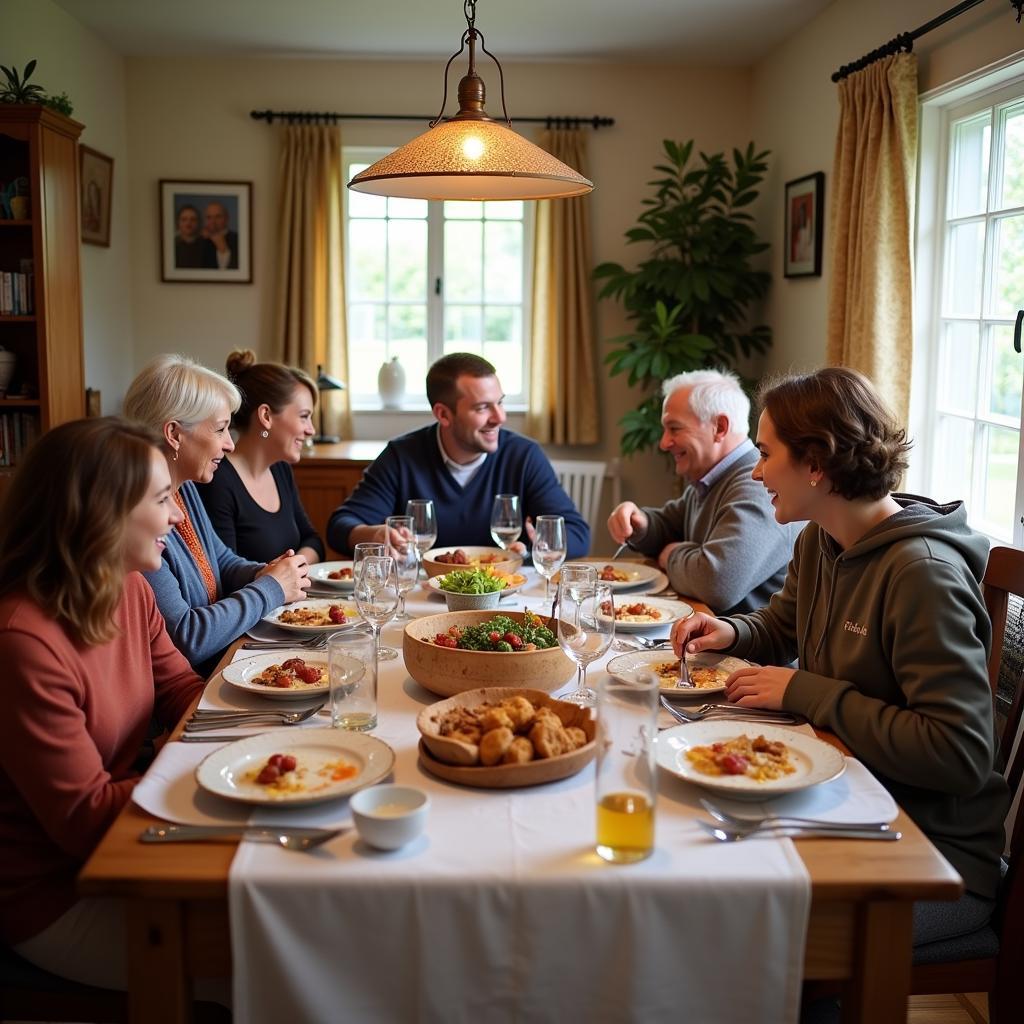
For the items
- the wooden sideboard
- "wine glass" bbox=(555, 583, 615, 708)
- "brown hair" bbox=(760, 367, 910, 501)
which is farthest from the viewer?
the wooden sideboard

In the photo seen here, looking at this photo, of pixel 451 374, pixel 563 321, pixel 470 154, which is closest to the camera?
pixel 470 154

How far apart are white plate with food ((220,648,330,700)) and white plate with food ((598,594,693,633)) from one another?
642 millimetres

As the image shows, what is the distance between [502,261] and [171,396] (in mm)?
3716

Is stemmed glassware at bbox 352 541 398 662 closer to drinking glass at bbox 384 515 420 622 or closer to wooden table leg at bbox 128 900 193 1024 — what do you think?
drinking glass at bbox 384 515 420 622

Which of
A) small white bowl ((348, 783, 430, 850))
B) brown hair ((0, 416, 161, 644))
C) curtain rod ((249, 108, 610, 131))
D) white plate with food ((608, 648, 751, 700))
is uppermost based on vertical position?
curtain rod ((249, 108, 610, 131))

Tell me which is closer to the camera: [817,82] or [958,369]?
[958,369]

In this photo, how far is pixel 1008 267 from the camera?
3.49m

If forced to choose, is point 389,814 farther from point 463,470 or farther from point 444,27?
point 444,27

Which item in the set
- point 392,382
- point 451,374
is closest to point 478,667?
point 451,374

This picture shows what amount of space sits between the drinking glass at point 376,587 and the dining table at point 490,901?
69 cm

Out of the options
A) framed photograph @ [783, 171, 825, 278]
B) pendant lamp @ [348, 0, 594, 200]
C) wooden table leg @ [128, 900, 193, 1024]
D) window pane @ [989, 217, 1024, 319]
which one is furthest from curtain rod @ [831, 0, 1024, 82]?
wooden table leg @ [128, 900, 193, 1024]

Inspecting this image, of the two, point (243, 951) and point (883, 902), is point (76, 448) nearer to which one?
point (243, 951)

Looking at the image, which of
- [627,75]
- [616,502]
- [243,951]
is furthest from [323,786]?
[627,75]

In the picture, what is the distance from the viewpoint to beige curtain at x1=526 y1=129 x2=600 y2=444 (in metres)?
5.63
